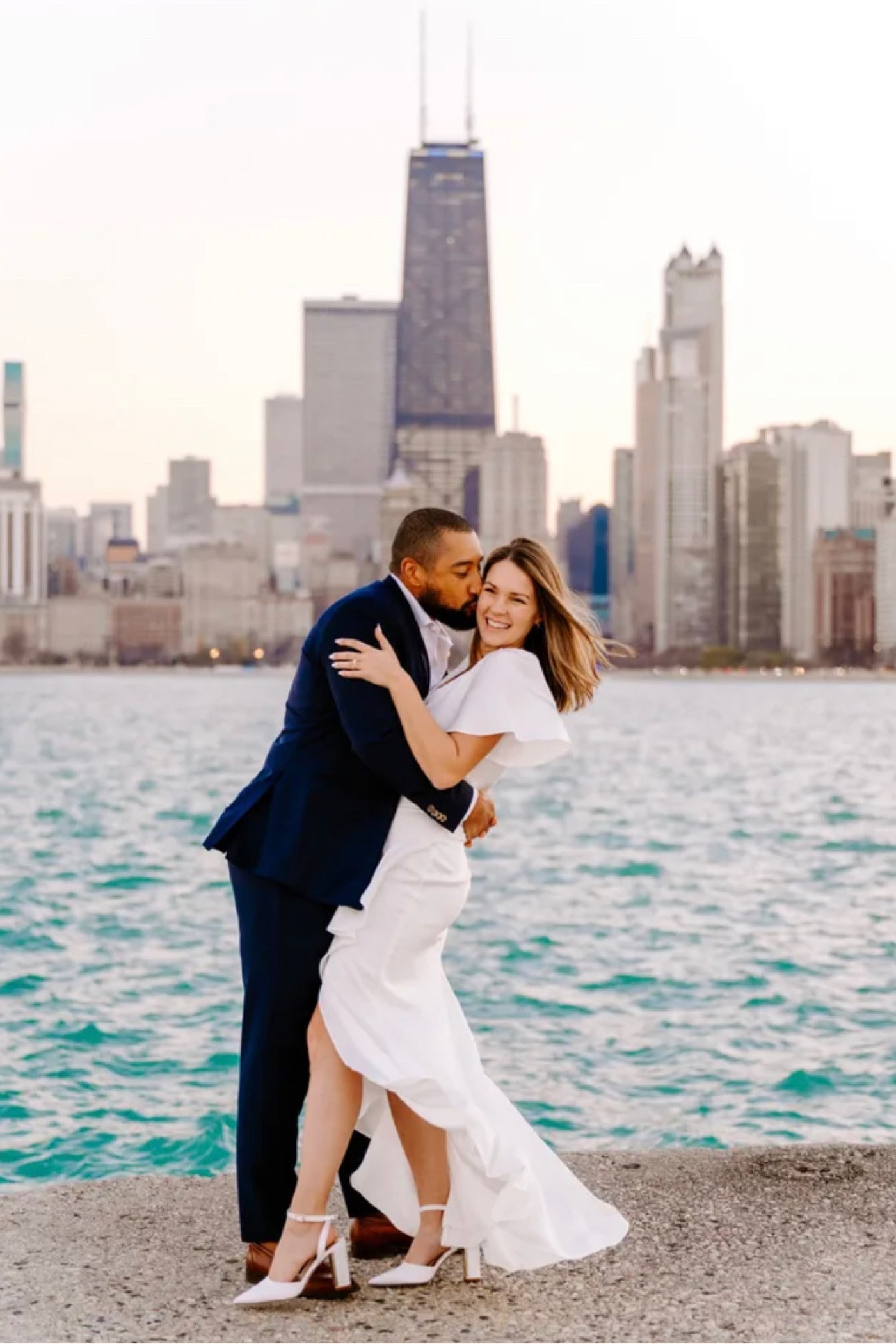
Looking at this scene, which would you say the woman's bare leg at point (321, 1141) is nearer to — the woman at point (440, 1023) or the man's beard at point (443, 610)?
the woman at point (440, 1023)

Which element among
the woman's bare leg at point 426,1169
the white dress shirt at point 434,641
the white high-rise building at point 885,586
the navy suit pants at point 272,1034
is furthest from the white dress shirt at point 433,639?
the white high-rise building at point 885,586

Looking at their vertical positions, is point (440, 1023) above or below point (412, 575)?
below

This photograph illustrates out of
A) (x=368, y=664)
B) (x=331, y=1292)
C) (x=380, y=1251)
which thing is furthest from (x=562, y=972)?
(x=368, y=664)

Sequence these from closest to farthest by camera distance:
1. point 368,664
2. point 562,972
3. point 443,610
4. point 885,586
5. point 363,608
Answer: point 368,664
point 363,608
point 443,610
point 562,972
point 885,586

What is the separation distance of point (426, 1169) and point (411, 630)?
1253 mm

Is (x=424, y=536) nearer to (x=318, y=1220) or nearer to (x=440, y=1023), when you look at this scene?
(x=440, y=1023)

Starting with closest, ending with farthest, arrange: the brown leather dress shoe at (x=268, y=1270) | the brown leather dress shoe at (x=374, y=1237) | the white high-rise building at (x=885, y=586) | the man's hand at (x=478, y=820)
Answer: the brown leather dress shoe at (x=268, y=1270) < the man's hand at (x=478, y=820) < the brown leather dress shoe at (x=374, y=1237) < the white high-rise building at (x=885, y=586)

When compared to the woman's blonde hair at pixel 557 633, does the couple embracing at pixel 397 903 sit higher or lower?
lower

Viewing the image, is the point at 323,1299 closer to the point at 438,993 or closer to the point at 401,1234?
the point at 401,1234

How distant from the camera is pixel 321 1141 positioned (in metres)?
3.88

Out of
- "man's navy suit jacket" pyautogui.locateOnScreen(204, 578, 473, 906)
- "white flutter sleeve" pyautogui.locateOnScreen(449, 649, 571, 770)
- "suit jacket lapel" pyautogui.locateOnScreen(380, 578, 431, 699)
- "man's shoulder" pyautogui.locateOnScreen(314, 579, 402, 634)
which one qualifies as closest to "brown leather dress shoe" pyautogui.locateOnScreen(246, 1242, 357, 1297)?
"man's navy suit jacket" pyautogui.locateOnScreen(204, 578, 473, 906)

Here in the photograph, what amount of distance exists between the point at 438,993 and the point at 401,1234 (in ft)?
2.34

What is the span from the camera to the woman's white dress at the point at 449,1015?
386cm

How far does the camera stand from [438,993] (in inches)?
157
